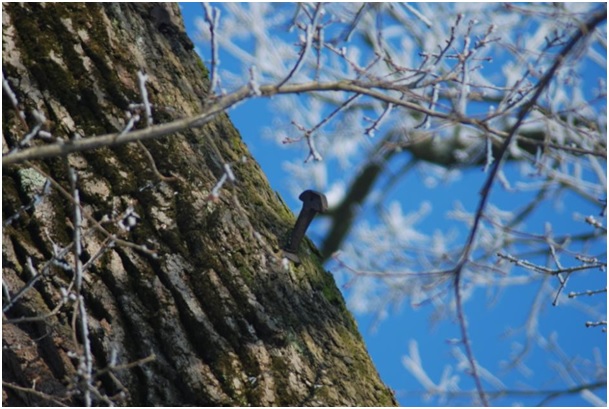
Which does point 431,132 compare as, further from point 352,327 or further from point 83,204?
point 83,204

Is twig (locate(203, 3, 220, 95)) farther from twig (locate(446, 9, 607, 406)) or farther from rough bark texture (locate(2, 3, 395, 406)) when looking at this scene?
twig (locate(446, 9, 607, 406))

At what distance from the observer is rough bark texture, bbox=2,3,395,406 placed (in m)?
1.79

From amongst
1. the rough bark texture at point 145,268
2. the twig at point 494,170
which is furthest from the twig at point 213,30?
the twig at point 494,170

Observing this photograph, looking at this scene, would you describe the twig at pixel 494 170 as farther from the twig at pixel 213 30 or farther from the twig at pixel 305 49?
the twig at pixel 213 30

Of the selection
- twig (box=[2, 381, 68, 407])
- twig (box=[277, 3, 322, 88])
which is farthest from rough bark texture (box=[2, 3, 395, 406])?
twig (box=[277, 3, 322, 88])

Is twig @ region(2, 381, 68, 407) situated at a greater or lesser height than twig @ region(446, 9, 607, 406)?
lesser

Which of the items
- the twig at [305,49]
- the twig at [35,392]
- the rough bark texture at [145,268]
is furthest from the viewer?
the rough bark texture at [145,268]

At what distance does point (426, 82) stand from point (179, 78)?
794mm

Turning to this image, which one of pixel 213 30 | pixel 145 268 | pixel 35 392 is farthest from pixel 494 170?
pixel 35 392

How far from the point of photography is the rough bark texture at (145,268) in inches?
70.5

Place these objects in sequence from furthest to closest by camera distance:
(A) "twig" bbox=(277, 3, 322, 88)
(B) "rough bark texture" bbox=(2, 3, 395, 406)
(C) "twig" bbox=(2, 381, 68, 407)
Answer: (B) "rough bark texture" bbox=(2, 3, 395, 406)
(C) "twig" bbox=(2, 381, 68, 407)
(A) "twig" bbox=(277, 3, 322, 88)

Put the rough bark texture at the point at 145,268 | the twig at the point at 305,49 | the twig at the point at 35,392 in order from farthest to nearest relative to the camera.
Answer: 1. the rough bark texture at the point at 145,268
2. the twig at the point at 35,392
3. the twig at the point at 305,49

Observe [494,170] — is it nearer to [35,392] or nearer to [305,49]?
[305,49]

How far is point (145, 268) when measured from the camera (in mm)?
1886
